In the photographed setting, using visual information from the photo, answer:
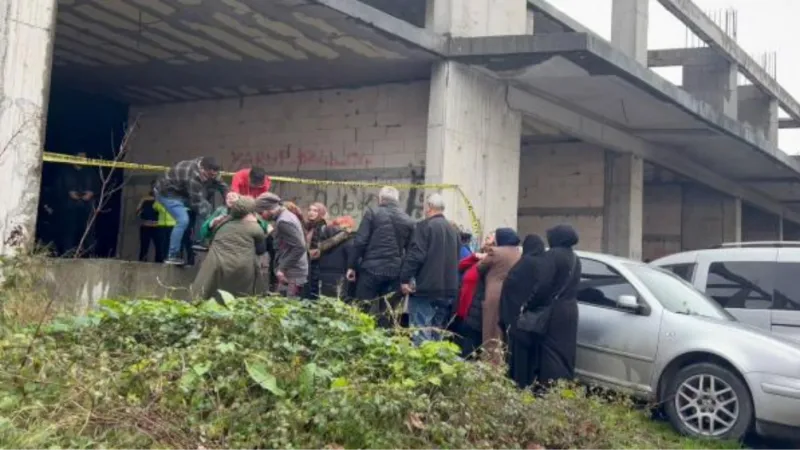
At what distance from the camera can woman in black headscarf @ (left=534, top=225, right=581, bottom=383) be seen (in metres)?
7.38

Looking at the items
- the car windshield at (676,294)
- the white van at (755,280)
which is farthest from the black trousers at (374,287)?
the white van at (755,280)

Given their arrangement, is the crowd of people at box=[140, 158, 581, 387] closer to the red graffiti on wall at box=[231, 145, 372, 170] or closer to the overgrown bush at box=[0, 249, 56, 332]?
the overgrown bush at box=[0, 249, 56, 332]

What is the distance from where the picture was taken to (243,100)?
43.4ft

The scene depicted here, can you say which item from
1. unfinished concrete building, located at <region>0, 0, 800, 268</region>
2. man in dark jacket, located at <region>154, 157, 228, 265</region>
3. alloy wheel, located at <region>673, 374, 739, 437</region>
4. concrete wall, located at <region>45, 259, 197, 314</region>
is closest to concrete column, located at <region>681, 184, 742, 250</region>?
unfinished concrete building, located at <region>0, 0, 800, 268</region>

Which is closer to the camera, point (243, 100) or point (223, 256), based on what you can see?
point (223, 256)

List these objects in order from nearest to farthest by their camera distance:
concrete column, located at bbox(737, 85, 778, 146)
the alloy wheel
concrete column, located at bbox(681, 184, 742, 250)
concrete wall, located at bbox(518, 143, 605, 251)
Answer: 1. the alloy wheel
2. concrete wall, located at bbox(518, 143, 605, 251)
3. concrete column, located at bbox(737, 85, 778, 146)
4. concrete column, located at bbox(681, 184, 742, 250)

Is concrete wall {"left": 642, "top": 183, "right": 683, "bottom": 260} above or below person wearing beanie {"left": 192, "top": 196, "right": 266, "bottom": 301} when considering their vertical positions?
above

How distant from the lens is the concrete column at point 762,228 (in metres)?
24.1

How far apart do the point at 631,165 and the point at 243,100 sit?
683 centimetres

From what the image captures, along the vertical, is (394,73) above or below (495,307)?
above

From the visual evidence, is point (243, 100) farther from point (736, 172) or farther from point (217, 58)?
point (736, 172)

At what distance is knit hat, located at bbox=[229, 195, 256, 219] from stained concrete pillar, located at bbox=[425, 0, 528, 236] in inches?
145

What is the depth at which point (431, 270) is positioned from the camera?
792cm

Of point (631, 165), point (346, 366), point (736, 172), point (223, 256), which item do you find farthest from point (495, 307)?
point (736, 172)
